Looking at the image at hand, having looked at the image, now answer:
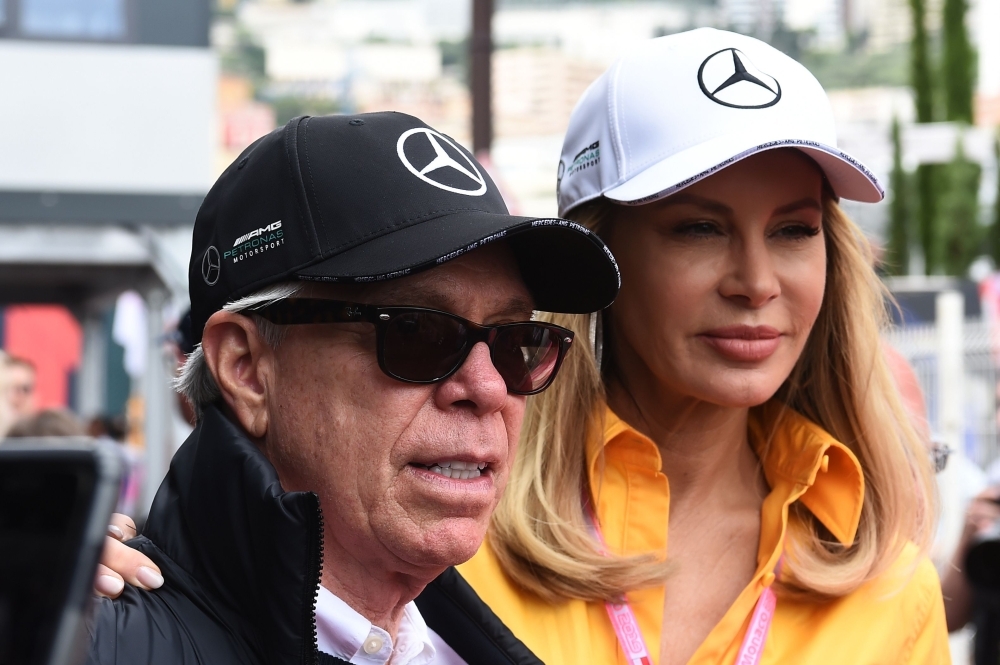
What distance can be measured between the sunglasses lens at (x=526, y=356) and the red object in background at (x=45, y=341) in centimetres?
1555

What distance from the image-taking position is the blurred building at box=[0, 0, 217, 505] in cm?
1031

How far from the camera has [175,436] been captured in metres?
10.2

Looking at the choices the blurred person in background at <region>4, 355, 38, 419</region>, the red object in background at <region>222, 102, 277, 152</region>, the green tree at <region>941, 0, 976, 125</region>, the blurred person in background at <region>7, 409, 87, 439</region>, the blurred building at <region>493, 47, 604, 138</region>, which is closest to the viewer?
the blurred person in background at <region>7, 409, 87, 439</region>

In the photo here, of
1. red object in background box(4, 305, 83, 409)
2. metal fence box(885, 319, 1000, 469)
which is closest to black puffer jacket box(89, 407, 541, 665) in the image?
metal fence box(885, 319, 1000, 469)

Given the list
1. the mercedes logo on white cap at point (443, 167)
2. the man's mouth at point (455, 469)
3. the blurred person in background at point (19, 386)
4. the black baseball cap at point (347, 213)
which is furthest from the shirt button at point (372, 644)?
the blurred person in background at point (19, 386)

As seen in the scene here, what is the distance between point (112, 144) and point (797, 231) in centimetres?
960

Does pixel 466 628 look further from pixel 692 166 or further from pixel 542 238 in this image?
pixel 692 166

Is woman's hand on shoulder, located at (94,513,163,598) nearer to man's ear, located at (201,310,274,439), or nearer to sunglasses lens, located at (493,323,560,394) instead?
man's ear, located at (201,310,274,439)

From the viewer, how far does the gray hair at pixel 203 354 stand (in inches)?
61.8

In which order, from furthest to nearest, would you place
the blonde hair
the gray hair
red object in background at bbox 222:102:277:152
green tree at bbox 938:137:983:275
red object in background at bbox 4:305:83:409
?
red object in background at bbox 222:102:277:152, green tree at bbox 938:137:983:275, red object in background at bbox 4:305:83:409, the blonde hair, the gray hair

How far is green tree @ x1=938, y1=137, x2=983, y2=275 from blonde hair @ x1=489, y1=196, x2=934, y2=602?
21.4 metres

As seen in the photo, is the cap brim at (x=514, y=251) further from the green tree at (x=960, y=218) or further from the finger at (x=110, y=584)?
the green tree at (x=960, y=218)

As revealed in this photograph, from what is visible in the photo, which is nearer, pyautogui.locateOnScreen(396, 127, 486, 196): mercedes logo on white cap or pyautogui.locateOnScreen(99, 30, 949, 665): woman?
pyautogui.locateOnScreen(396, 127, 486, 196): mercedes logo on white cap

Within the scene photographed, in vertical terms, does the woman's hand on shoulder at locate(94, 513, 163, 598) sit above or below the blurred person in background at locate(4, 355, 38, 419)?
above
